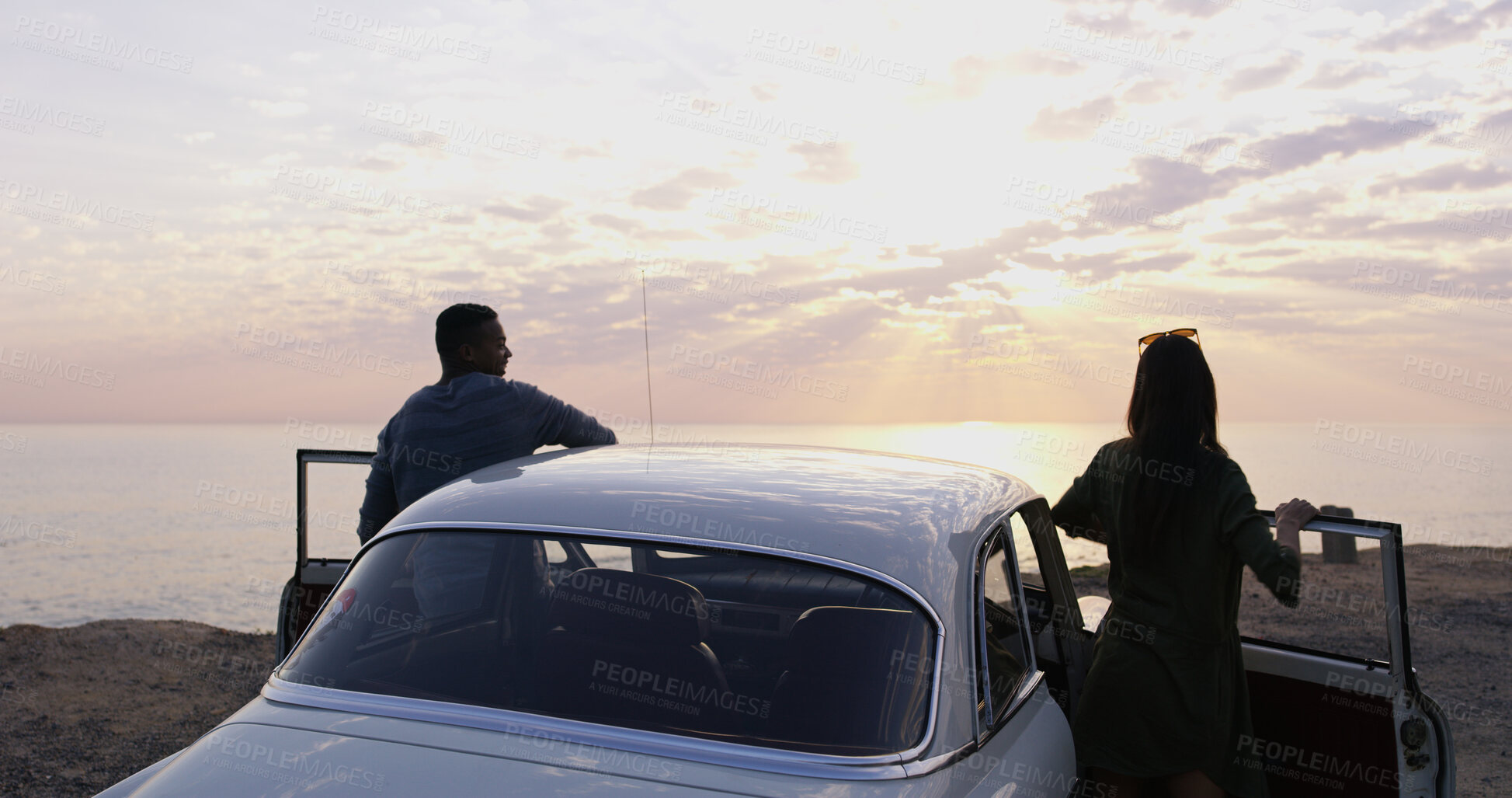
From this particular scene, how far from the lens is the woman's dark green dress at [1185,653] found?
2848mm

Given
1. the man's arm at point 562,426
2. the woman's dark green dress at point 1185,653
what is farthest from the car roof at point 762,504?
the man's arm at point 562,426

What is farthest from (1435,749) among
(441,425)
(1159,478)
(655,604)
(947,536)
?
(441,425)

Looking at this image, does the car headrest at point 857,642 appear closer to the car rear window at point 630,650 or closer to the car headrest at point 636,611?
the car rear window at point 630,650

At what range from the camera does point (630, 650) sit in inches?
91.0

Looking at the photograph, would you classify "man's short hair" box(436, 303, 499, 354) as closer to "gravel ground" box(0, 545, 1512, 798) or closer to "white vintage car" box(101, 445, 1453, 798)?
"white vintage car" box(101, 445, 1453, 798)

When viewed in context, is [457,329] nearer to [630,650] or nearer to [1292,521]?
[630,650]

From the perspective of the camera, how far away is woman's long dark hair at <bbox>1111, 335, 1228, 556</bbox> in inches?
113

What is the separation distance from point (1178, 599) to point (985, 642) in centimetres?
82

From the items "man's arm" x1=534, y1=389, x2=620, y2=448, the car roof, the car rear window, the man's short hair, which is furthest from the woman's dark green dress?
the man's short hair

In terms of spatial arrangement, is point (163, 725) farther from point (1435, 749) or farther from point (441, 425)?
point (1435, 749)

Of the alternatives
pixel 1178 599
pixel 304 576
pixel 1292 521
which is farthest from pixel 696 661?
pixel 304 576

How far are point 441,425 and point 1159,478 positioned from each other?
112 inches

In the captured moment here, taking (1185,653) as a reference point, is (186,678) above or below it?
below

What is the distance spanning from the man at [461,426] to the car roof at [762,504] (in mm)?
989
